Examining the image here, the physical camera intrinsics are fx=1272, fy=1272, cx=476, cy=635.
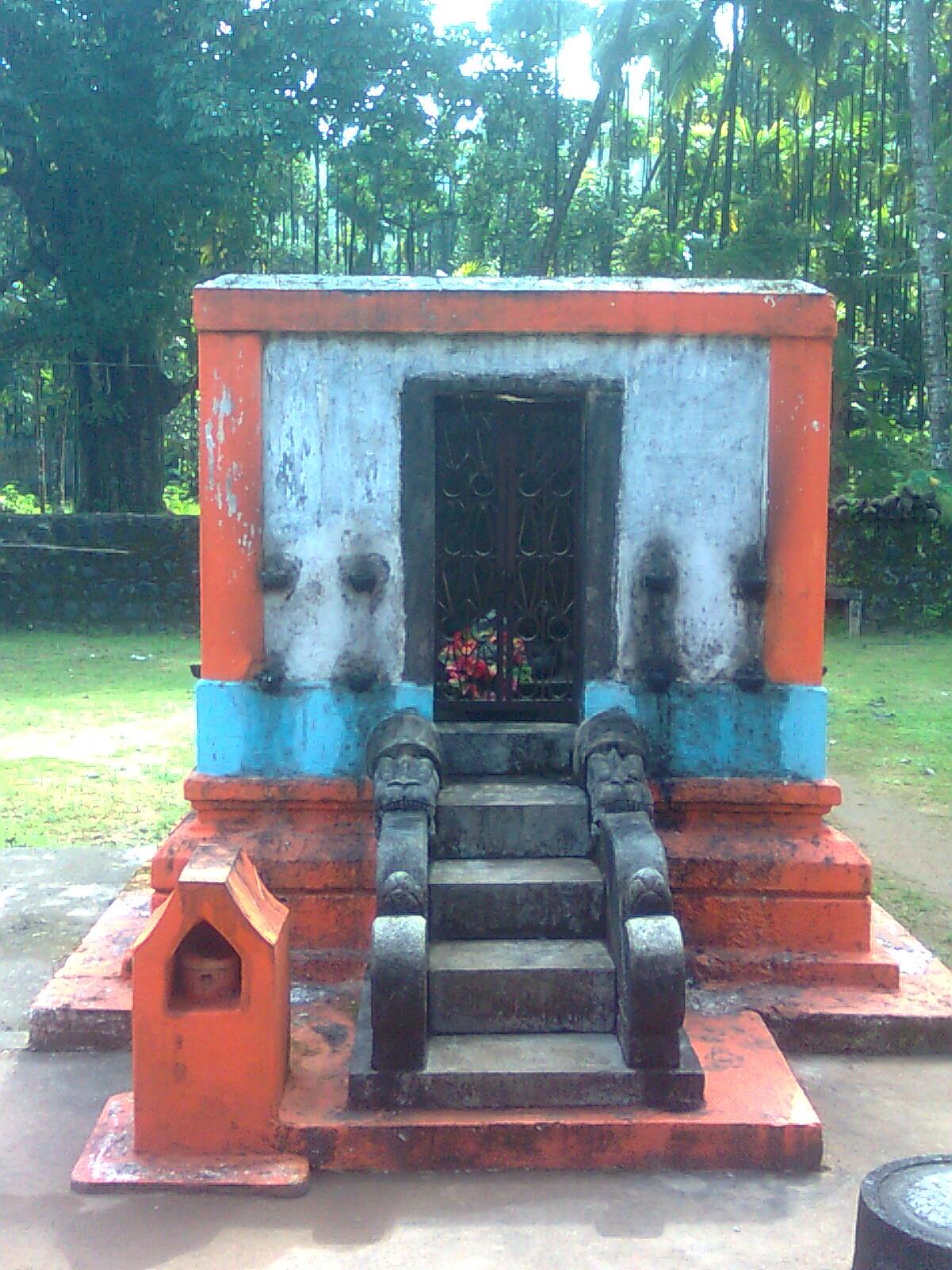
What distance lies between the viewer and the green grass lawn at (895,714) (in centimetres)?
884

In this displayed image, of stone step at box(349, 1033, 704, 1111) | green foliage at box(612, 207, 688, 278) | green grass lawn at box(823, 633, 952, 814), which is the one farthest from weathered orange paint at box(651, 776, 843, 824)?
green foliage at box(612, 207, 688, 278)

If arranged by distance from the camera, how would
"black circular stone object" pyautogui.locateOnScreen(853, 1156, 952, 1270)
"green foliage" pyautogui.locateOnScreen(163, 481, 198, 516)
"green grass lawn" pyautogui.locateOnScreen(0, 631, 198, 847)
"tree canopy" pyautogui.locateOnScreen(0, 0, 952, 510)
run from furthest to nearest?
"green foliage" pyautogui.locateOnScreen(163, 481, 198, 516) → "tree canopy" pyautogui.locateOnScreen(0, 0, 952, 510) → "green grass lawn" pyautogui.locateOnScreen(0, 631, 198, 847) → "black circular stone object" pyautogui.locateOnScreen(853, 1156, 952, 1270)

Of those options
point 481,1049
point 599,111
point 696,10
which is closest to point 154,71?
point 599,111

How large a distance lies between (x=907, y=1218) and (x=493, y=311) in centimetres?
337

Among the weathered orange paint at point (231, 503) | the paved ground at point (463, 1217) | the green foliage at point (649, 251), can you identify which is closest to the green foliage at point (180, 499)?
the green foliage at point (649, 251)

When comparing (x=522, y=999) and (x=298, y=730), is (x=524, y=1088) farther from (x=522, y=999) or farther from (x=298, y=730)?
(x=298, y=730)

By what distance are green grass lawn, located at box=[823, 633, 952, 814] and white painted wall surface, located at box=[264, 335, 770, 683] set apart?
4.07 metres

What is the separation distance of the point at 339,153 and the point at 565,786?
13.1 m

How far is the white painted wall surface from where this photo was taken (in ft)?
15.7

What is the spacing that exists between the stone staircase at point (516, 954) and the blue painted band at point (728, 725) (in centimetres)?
31

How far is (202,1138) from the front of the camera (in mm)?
3525

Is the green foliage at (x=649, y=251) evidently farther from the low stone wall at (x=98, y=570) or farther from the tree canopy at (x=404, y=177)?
the low stone wall at (x=98, y=570)

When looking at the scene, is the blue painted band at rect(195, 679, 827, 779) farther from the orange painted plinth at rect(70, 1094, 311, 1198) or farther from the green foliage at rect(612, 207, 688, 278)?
the green foliage at rect(612, 207, 688, 278)

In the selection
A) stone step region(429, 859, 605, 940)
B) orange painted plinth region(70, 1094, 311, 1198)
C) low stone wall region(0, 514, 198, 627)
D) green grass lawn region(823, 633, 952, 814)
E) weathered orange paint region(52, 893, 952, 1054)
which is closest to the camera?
orange painted plinth region(70, 1094, 311, 1198)
